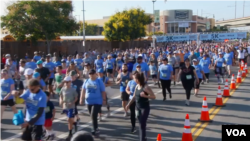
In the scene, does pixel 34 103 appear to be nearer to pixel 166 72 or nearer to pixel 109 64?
pixel 166 72

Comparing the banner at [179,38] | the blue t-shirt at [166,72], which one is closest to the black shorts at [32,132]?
the blue t-shirt at [166,72]

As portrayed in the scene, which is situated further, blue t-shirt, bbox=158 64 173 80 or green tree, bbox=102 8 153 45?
green tree, bbox=102 8 153 45

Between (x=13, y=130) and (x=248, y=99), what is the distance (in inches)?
381

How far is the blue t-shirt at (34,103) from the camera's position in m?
6.12

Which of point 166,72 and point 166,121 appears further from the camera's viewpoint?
point 166,72

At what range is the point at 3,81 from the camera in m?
9.05

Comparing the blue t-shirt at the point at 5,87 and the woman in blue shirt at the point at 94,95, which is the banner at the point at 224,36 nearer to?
the woman in blue shirt at the point at 94,95

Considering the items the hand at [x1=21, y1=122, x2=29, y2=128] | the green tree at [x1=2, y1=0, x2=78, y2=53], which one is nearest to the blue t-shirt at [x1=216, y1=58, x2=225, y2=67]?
the hand at [x1=21, y1=122, x2=29, y2=128]

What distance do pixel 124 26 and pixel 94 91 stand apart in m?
34.1

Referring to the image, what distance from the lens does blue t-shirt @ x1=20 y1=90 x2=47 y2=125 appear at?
6.12 meters

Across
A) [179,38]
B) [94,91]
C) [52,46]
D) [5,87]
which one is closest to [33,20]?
[52,46]

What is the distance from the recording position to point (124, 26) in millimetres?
41719

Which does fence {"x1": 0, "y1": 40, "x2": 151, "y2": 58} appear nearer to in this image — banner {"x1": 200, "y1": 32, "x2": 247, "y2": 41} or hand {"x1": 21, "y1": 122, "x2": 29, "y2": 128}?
banner {"x1": 200, "y1": 32, "x2": 247, "y2": 41}

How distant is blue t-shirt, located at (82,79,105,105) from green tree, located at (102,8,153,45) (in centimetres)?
3343
